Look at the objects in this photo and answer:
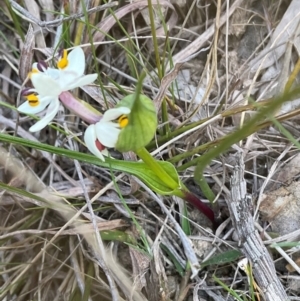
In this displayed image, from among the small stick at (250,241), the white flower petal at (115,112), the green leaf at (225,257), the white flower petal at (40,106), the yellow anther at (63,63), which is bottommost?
the green leaf at (225,257)

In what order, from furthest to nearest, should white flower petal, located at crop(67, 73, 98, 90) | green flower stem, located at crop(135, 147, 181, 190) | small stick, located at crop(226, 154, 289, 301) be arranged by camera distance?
small stick, located at crop(226, 154, 289, 301) < green flower stem, located at crop(135, 147, 181, 190) < white flower petal, located at crop(67, 73, 98, 90)

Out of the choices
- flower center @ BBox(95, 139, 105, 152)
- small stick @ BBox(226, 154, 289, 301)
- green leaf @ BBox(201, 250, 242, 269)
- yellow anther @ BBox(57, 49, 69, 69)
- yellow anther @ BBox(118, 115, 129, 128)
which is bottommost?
green leaf @ BBox(201, 250, 242, 269)

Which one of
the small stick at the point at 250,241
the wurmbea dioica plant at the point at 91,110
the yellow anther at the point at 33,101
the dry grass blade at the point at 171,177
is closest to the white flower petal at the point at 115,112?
the wurmbea dioica plant at the point at 91,110

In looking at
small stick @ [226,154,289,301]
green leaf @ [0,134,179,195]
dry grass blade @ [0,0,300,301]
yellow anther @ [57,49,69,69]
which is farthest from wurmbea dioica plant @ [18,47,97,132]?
small stick @ [226,154,289,301]

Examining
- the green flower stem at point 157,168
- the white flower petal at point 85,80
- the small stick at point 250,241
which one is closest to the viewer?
the white flower petal at point 85,80

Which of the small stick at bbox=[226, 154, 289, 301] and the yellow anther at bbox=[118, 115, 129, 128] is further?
the small stick at bbox=[226, 154, 289, 301]

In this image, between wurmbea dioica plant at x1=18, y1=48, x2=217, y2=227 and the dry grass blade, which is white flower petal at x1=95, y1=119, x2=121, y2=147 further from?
the dry grass blade

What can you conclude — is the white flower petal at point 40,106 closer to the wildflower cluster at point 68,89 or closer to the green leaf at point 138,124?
the wildflower cluster at point 68,89

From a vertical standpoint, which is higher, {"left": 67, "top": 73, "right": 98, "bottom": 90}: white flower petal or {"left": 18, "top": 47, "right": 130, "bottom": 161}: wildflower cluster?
{"left": 67, "top": 73, "right": 98, "bottom": 90}: white flower petal
